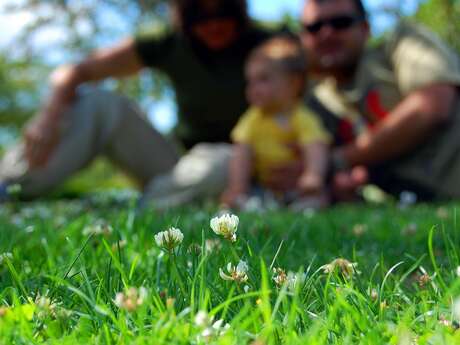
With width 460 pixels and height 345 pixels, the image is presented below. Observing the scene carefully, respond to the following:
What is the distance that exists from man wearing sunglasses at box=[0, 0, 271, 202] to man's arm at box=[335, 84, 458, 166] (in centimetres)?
148

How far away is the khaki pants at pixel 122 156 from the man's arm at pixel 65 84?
0.40ft

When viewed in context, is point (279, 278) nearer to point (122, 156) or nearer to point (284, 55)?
point (284, 55)

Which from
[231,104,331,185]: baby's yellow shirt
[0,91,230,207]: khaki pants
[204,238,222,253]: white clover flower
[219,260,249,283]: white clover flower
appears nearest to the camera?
[219,260,249,283]: white clover flower

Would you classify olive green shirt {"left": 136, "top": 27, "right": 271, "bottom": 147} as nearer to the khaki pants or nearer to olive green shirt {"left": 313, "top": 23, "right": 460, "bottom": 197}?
the khaki pants

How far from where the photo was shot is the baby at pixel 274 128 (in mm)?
5770

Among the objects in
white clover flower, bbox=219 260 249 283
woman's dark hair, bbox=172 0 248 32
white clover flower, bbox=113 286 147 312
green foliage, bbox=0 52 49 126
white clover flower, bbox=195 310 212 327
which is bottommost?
green foliage, bbox=0 52 49 126

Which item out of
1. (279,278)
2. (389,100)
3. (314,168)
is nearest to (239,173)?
(314,168)

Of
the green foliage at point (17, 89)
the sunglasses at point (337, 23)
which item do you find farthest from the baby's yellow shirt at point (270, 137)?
the green foliage at point (17, 89)

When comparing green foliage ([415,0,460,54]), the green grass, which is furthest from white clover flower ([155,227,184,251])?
green foliage ([415,0,460,54])

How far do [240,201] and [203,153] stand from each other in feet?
3.51

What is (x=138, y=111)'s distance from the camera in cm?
714

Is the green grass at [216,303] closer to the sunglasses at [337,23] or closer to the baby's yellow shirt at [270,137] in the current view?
the baby's yellow shirt at [270,137]

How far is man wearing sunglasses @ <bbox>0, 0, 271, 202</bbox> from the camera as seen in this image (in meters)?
6.39

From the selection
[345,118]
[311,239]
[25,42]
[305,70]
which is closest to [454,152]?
[345,118]
